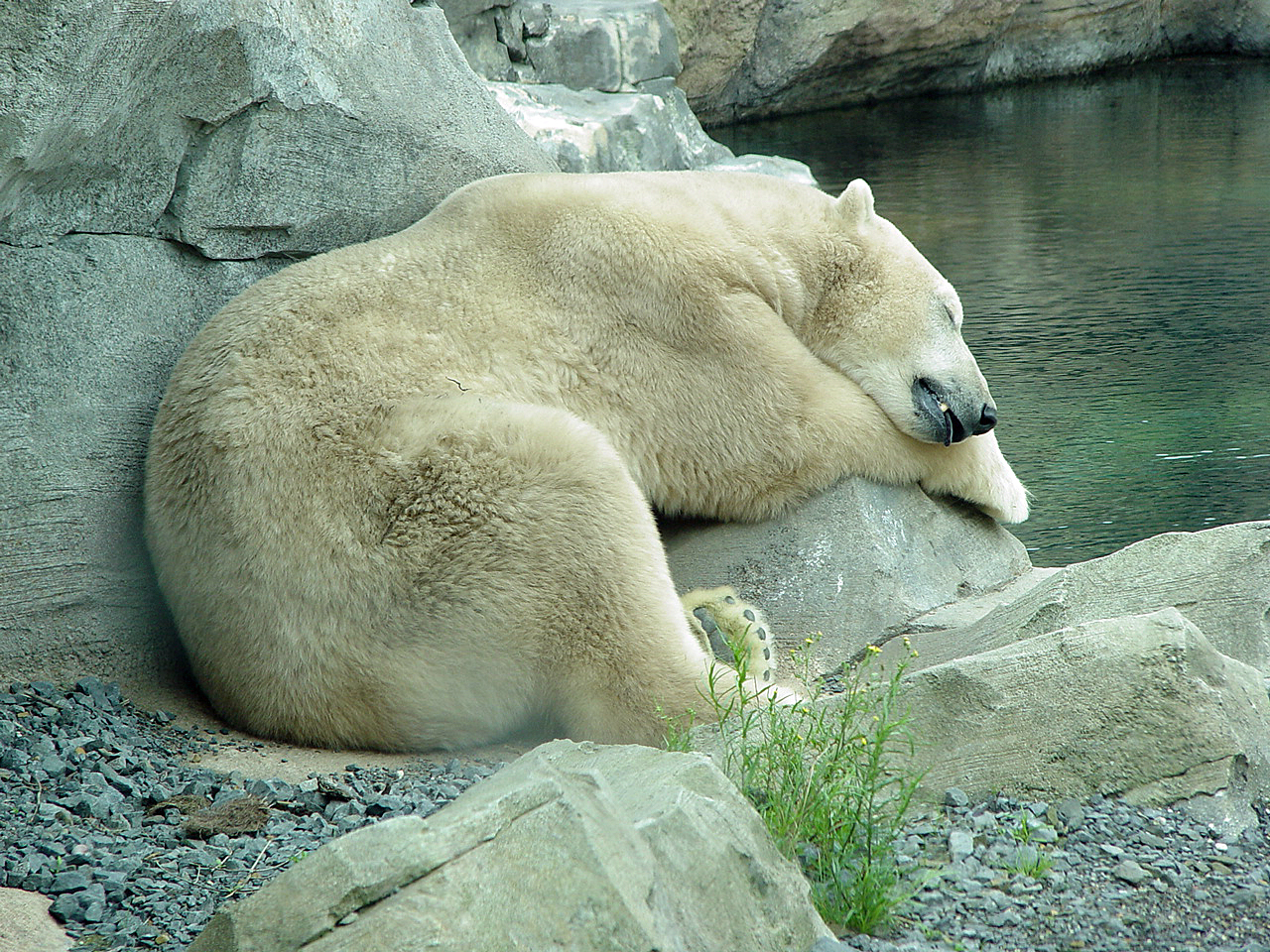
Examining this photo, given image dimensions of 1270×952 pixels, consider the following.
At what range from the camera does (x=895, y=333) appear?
150 inches

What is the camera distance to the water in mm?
5055

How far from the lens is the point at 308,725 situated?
3076 millimetres

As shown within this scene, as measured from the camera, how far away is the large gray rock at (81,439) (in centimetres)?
327

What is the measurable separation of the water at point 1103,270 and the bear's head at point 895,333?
111cm

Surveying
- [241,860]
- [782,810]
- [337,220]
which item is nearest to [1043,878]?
[782,810]

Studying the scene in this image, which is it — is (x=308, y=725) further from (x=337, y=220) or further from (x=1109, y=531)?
(x=1109, y=531)

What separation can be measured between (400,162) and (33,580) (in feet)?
5.24

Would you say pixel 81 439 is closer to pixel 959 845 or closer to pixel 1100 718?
pixel 959 845

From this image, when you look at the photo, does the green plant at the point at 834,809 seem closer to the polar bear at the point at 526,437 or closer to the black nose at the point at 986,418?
the polar bear at the point at 526,437

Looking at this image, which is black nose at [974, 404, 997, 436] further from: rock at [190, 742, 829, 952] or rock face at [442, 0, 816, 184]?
rock face at [442, 0, 816, 184]

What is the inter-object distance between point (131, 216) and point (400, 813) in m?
1.82

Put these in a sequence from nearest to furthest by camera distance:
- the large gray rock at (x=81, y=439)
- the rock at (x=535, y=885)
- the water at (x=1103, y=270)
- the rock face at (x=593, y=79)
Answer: the rock at (x=535, y=885), the large gray rock at (x=81, y=439), the water at (x=1103, y=270), the rock face at (x=593, y=79)

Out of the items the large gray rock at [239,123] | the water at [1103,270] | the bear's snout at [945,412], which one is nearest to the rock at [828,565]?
the bear's snout at [945,412]

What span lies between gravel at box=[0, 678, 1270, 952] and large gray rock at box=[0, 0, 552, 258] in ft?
4.36
